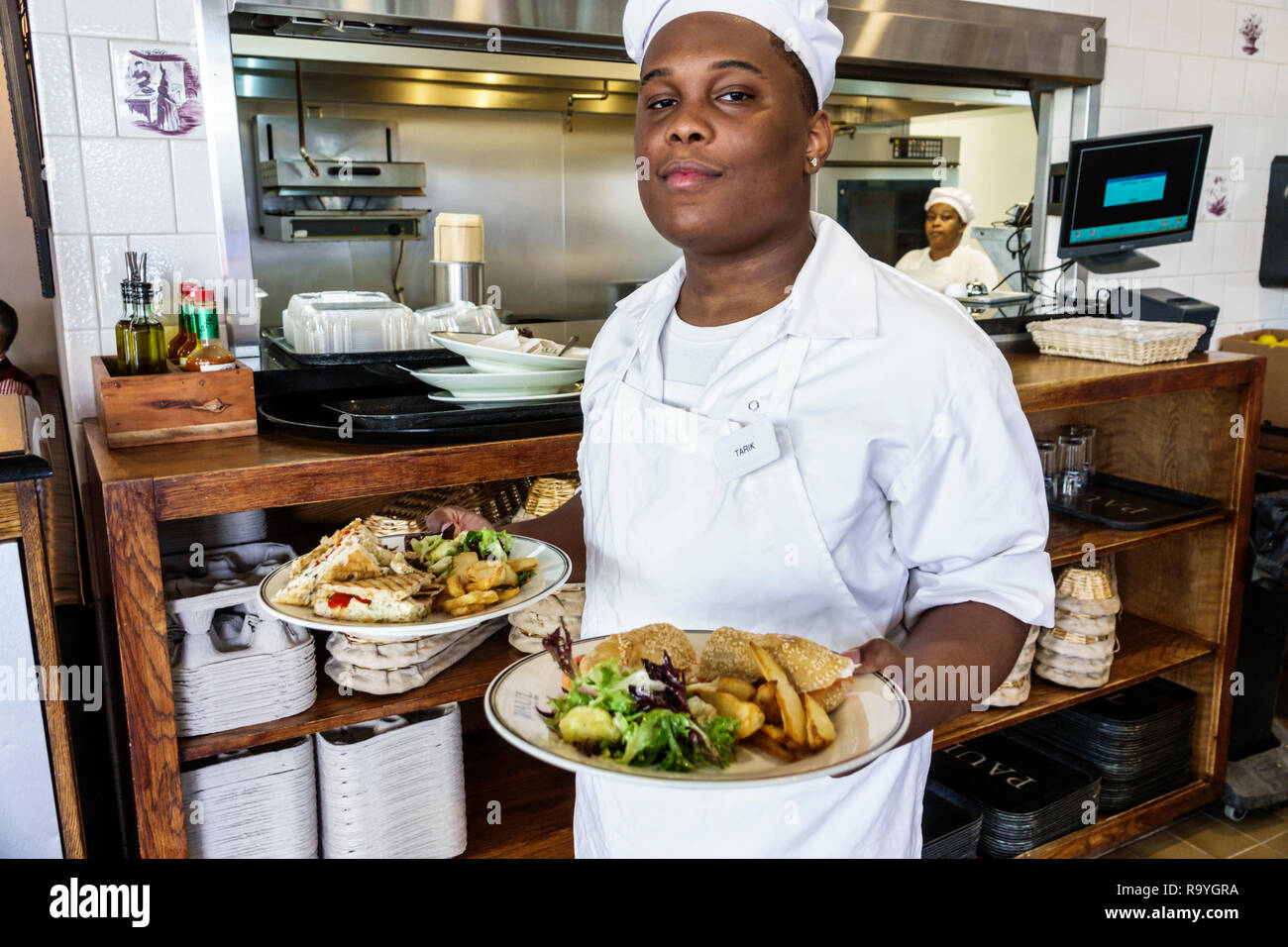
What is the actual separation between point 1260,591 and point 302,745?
3.03 meters

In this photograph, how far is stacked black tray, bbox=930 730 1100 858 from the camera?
2.85m

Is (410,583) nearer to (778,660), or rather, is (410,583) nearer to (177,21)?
(778,660)

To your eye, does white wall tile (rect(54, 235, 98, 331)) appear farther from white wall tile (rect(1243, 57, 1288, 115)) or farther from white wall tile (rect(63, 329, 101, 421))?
white wall tile (rect(1243, 57, 1288, 115))

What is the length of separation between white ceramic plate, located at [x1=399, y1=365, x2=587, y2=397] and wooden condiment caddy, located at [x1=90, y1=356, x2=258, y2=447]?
346mm

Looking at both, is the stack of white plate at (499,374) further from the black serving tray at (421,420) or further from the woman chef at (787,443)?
the woman chef at (787,443)

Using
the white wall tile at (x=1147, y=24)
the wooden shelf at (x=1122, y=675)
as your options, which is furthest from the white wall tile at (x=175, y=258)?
the white wall tile at (x=1147, y=24)

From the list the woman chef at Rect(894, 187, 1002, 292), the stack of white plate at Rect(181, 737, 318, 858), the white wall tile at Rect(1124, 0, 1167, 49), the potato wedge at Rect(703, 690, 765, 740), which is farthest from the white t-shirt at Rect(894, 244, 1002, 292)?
the potato wedge at Rect(703, 690, 765, 740)

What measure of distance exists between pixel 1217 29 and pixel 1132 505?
2.08m

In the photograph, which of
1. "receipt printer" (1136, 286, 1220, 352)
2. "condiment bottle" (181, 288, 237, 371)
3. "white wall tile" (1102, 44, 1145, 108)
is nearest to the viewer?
"condiment bottle" (181, 288, 237, 371)

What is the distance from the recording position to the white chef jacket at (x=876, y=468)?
123cm

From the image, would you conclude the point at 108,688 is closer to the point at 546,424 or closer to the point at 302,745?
the point at 302,745

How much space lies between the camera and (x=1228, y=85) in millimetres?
4023

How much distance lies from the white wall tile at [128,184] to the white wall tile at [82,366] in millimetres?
235
